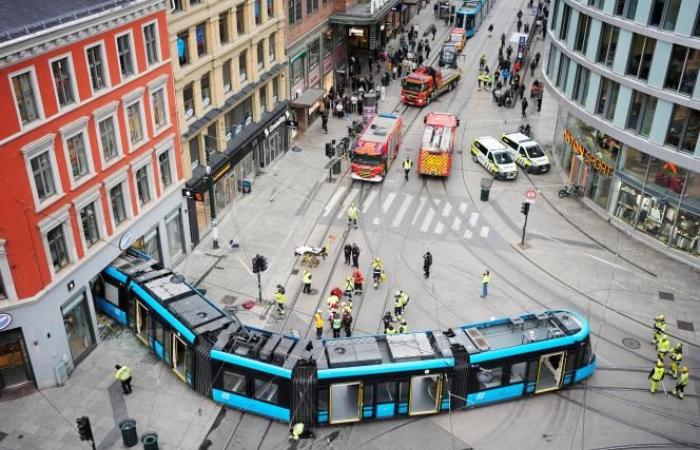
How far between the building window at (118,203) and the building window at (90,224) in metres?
1.28

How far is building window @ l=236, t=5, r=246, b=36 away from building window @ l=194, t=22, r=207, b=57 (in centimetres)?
462

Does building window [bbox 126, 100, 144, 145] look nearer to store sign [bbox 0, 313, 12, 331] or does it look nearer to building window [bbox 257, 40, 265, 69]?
store sign [bbox 0, 313, 12, 331]

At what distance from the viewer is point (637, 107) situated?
39.5 metres

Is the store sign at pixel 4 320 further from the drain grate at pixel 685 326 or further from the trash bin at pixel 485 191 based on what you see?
the drain grate at pixel 685 326

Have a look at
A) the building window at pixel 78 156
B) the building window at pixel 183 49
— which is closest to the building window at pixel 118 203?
the building window at pixel 78 156

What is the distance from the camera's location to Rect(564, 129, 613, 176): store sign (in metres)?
43.0

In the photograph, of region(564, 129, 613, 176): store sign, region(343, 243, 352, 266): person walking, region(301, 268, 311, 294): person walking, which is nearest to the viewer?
region(301, 268, 311, 294): person walking

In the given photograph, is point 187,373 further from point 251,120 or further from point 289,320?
point 251,120

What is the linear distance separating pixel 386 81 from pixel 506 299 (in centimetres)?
3721

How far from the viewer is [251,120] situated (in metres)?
47.6

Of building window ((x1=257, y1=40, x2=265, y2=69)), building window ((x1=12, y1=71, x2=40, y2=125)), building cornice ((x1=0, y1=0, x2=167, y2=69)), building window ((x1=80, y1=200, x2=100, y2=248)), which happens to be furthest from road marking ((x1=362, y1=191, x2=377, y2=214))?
building window ((x1=12, y1=71, x2=40, y2=125))

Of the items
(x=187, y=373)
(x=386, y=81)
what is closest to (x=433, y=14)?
(x=386, y=81)

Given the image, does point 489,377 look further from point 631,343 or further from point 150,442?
point 150,442

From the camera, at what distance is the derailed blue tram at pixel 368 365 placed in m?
26.2
